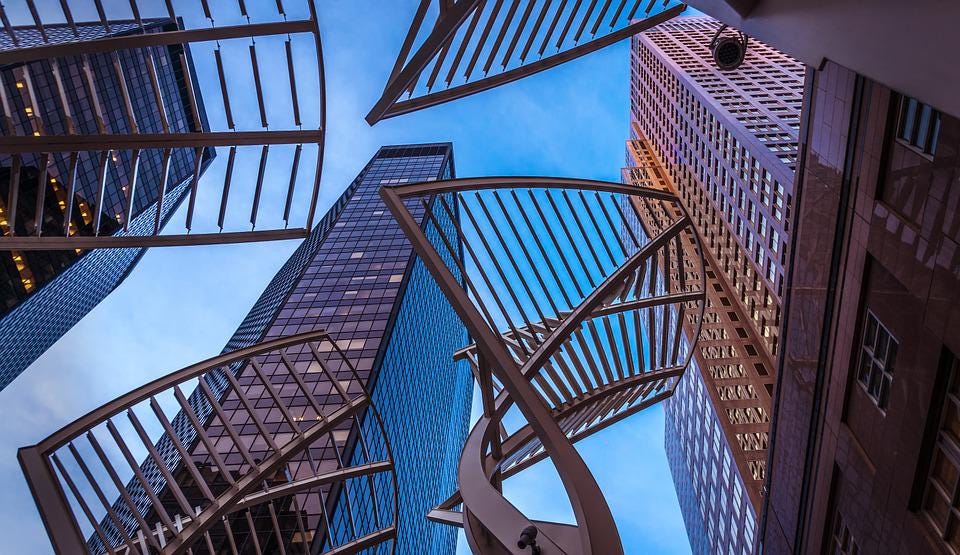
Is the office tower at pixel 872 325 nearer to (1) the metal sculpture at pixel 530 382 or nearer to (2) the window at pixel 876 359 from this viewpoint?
(2) the window at pixel 876 359

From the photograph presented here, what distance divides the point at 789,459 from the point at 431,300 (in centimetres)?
7382

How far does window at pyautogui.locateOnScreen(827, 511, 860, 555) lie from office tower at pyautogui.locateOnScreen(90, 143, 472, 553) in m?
25.2

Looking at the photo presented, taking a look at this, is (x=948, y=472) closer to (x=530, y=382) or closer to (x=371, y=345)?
(x=530, y=382)

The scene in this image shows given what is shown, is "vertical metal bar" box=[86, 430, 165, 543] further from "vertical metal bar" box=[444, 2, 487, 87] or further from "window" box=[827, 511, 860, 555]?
"window" box=[827, 511, 860, 555]

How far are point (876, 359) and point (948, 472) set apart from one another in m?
2.53

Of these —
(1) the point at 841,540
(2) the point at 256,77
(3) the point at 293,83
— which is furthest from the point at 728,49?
(1) the point at 841,540

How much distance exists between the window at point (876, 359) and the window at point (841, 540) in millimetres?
3914

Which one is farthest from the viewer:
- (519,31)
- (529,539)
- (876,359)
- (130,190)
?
(876,359)

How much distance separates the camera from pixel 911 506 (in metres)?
11.4

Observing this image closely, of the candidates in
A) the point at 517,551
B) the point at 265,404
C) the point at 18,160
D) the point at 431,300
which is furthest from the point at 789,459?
the point at 431,300

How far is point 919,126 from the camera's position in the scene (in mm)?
10141

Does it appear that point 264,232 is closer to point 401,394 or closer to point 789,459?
point 789,459

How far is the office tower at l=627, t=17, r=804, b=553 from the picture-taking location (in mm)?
49125

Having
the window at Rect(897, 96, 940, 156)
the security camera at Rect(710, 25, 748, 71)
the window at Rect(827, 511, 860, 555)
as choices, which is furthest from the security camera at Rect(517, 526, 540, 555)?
the security camera at Rect(710, 25, 748, 71)
